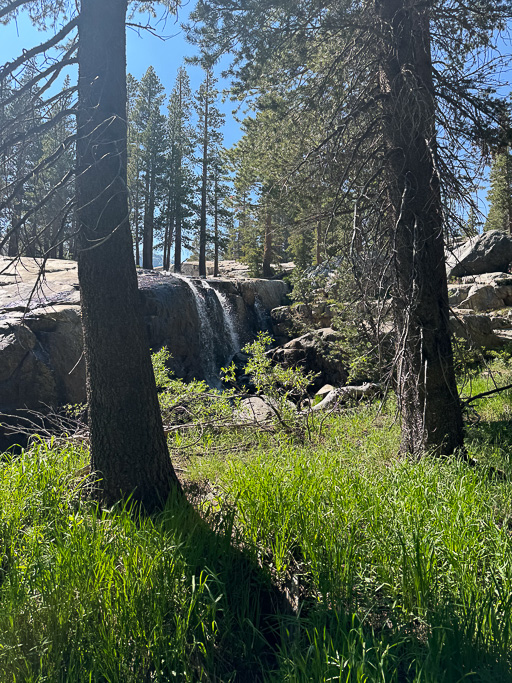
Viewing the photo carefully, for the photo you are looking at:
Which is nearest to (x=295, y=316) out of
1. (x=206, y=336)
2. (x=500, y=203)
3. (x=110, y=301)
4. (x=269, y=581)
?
(x=206, y=336)

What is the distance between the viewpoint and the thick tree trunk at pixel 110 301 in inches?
135

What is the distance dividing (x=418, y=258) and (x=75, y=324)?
30.5ft

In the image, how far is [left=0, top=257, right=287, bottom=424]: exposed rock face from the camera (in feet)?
31.4

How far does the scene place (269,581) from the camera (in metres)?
2.45

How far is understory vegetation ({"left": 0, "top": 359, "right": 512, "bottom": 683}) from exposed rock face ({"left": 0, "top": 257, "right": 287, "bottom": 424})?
1.53 m

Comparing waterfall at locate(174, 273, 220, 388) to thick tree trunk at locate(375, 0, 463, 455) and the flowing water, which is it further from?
thick tree trunk at locate(375, 0, 463, 455)

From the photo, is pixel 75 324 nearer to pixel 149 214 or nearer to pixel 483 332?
pixel 483 332

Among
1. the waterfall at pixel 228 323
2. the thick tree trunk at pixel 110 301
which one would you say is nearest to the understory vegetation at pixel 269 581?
the thick tree trunk at pixel 110 301

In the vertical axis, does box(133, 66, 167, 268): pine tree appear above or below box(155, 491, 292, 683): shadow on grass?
above

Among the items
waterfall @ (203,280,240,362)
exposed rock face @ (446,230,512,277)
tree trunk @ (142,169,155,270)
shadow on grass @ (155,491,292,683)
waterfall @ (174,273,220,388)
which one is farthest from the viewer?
tree trunk @ (142,169,155,270)

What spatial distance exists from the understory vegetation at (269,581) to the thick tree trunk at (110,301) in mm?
373

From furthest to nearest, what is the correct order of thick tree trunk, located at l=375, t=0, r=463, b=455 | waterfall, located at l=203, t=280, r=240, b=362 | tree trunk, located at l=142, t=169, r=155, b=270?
tree trunk, located at l=142, t=169, r=155, b=270 → waterfall, located at l=203, t=280, r=240, b=362 → thick tree trunk, located at l=375, t=0, r=463, b=455

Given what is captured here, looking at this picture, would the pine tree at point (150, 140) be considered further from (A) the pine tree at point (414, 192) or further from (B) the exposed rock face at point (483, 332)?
(A) the pine tree at point (414, 192)

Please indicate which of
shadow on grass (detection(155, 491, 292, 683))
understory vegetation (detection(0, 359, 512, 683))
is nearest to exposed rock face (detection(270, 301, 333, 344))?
understory vegetation (detection(0, 359, 512, 683))
